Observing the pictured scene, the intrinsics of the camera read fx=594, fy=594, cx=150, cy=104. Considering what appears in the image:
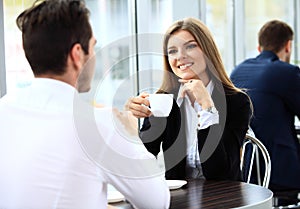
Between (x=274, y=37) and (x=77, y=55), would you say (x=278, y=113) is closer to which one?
(x=274, y=37)

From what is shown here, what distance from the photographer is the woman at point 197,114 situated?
2160mm

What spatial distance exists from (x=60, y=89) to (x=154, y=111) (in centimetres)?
76

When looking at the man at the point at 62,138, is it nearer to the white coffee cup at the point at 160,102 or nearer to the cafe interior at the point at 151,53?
the cafe interior at the point at 151,53

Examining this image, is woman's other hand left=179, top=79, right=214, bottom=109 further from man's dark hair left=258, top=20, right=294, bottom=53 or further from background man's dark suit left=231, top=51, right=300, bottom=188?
man's dark hair left=258, top=20, right=294, bottom=53

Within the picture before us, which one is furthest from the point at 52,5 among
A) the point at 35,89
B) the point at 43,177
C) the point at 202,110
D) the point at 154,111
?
the point at 202,110

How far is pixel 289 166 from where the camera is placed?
3215 millimetres

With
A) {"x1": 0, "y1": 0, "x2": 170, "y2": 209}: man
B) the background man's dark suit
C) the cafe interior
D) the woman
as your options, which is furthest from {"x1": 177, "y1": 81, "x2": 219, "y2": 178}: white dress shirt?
the background man's dark suit

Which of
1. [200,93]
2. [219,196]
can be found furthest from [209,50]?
[219,196]

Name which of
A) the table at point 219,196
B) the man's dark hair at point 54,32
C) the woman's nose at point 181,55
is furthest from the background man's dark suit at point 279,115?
the man's dark hair at point 54,32

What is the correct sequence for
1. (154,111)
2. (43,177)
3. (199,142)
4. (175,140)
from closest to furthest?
(43,177) < (154,111) < (199,142) < (175,140)

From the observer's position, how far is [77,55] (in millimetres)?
1335

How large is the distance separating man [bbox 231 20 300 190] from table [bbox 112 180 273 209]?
4.18 feet

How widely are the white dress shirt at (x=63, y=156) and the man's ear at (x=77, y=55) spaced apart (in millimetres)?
59

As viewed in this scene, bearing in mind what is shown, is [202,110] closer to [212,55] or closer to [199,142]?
[199,142]
